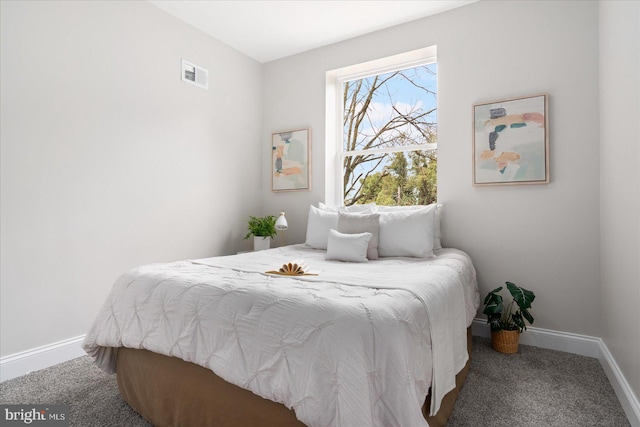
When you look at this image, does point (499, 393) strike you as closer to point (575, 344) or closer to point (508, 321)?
point (508, 321)

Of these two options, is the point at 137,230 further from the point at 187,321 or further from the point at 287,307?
the point at 287,307

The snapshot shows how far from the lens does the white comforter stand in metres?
1.03

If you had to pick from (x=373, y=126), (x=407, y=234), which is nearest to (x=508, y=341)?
(x=407, y=234)

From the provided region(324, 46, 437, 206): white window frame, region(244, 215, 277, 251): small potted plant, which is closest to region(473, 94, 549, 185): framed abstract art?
region(324, 46, 437, 206): white window frame

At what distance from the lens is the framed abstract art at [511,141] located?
255 centimetres

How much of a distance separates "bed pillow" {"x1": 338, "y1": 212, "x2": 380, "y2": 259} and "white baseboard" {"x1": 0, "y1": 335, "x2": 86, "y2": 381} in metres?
2.11

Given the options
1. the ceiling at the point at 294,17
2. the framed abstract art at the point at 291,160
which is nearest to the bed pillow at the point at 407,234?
the framed abstract art at the point at 291,160

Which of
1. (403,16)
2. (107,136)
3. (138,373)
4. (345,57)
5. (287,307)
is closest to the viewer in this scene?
(287,307)

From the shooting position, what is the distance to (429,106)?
3.28 m

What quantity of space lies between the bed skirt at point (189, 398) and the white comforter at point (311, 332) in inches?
3.1

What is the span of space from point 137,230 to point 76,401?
1.35 metres

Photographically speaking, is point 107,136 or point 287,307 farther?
point 107,136

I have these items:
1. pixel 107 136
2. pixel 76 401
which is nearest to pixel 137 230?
pixel 107 136

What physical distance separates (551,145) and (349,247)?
170 centimetres
